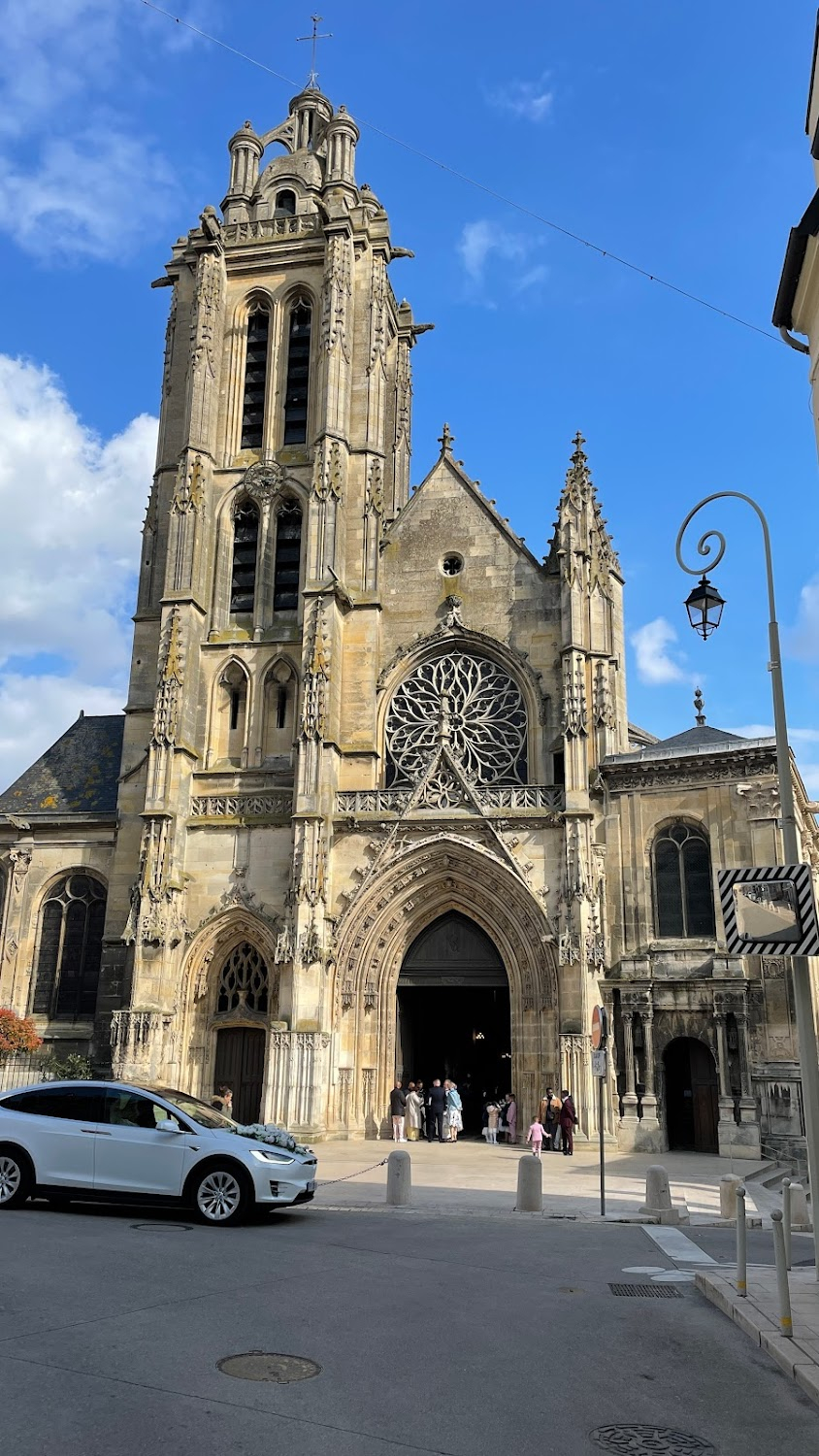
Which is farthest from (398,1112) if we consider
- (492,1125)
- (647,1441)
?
(647,1441)

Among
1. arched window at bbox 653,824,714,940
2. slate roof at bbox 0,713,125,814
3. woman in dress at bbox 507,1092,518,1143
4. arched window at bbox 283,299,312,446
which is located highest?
arched window at bbox 283,299,312,446

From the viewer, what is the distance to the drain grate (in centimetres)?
899

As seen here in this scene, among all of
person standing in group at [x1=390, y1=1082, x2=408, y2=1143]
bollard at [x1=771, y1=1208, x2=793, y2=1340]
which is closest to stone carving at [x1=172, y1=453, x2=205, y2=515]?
person standing in group at [x1=390, y1=1082, x2=408, y2=1143]

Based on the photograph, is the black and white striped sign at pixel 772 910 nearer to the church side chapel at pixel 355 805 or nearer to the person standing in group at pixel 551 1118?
the person standing in group at pixel 551 1118

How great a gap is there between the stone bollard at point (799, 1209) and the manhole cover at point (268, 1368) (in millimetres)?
7530

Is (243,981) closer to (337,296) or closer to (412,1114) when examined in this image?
(412,1114)

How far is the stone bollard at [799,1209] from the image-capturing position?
12.5 m

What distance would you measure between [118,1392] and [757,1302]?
15.2 feet

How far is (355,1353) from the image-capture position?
6.68m

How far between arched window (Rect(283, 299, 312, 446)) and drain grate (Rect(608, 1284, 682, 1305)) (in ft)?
84.5

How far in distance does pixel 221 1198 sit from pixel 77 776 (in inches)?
839

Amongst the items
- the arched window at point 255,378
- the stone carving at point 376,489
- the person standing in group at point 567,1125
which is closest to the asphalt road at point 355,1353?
the person standing in group at point 567,1125

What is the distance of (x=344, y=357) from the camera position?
30547 millimetres

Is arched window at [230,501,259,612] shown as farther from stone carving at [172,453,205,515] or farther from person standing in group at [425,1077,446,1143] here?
person standing in group at [425,1077,446,1143]
